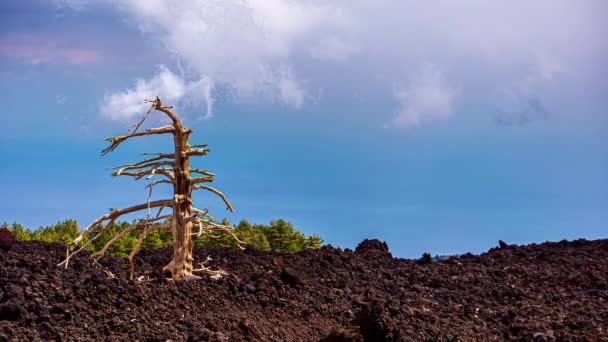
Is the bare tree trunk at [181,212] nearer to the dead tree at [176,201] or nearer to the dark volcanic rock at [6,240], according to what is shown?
the dead tree at [176,201]

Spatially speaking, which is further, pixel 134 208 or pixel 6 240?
pixel 6 240

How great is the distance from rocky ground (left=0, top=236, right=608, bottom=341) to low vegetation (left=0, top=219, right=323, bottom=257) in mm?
1853

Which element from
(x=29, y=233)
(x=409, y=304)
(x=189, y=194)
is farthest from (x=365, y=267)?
(x=29, y=233)

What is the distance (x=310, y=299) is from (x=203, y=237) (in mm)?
6142

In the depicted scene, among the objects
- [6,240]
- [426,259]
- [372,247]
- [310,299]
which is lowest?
[310,299]

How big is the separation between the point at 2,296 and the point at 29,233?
26.4 ft

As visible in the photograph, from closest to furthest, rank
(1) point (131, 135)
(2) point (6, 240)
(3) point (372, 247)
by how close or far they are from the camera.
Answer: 1. (1) point (131, 135)
2. (2) point (6, 240)
3. (3) point (372, 247)

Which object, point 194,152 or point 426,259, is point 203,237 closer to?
point 426,259

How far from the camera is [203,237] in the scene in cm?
1397

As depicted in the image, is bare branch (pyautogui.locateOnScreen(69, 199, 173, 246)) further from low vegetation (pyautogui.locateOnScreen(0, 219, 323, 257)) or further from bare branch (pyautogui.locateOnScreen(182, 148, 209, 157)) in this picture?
low vegetation (pyautogui.locateOnScreen(0, 219, 323, 257))

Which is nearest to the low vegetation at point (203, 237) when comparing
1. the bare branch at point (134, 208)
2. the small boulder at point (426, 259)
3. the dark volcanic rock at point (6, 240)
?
the dark volcanic rock at point (6, 240)

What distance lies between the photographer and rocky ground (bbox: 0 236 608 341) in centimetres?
640

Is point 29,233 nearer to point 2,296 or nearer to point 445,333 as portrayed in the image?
point 2,296

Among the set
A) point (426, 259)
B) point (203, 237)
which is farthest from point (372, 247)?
point (203, 237)
